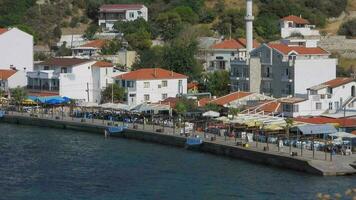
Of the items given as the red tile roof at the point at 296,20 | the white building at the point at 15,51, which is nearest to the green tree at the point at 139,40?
the white building at the point at 15,51

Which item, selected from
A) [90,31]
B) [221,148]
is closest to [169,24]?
[90,31]

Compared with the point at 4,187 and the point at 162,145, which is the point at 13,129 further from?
the point at 4,187

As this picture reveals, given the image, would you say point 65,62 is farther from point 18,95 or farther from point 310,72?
point 310,72

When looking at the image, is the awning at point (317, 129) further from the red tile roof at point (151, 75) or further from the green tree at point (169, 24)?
the green tree at point (169, 24)

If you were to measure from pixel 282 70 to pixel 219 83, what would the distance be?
13.8 feet

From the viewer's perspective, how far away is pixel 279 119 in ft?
118

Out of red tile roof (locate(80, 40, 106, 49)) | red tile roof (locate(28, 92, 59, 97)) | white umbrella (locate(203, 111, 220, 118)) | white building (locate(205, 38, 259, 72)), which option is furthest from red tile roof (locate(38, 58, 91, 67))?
white umbrella (locate(203, 111, 220, 118))

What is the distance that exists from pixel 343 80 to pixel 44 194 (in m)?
18.0

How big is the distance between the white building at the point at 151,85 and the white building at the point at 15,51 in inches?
360

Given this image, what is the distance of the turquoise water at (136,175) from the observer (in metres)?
26.0

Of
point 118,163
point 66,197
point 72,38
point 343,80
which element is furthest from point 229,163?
point 72,38

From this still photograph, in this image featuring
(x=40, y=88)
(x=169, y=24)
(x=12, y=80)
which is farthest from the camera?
(x=169, y=24)

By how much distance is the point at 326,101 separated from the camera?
39.5 meters

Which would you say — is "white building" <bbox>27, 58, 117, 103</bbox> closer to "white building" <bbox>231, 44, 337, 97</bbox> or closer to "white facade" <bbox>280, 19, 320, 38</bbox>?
"white building" <bbox>231, 44, 337, 97</bbox>
